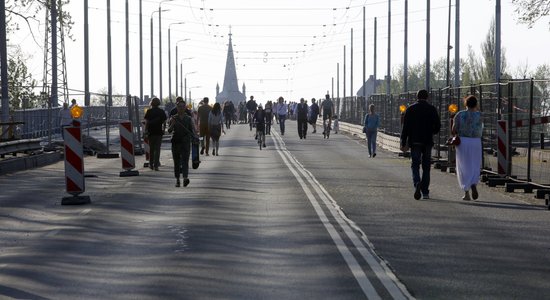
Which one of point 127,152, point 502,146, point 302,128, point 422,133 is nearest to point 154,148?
point 127,152

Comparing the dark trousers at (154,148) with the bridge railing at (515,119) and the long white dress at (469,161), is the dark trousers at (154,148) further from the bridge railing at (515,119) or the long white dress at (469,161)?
the long white dress at (469,161)

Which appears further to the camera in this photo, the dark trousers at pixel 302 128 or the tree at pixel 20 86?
the dark trousers at pixel 302 128

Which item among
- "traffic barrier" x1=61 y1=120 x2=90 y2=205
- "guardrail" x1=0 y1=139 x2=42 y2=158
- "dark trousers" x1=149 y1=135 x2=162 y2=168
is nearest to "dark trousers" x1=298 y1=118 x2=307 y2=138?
"guardrail" x1=0 y1=139 x2=42 y2=158

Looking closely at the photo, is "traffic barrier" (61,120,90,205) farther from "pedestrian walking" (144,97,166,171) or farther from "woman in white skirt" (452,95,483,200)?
"pedestrian walking" (144,97,166,171)

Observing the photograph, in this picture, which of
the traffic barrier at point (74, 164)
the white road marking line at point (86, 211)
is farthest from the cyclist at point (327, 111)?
the white road marking line at point (86, 211)

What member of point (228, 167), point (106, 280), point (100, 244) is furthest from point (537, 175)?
point (106, 280)

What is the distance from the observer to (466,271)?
11094 mm

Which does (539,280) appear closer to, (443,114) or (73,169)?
(73,169)

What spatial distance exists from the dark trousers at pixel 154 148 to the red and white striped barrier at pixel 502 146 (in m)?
8.88

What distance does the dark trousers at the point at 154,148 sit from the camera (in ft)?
93.9

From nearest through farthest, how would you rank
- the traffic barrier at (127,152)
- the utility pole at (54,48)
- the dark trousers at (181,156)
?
1. the dark trousers at (181,156)
2. the traffic barrier at (127,152)
3. the utility pole at (54,48)

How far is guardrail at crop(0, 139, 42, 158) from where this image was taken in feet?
102

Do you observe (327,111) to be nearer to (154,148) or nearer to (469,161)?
(154,148)

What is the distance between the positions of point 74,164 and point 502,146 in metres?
8.42
